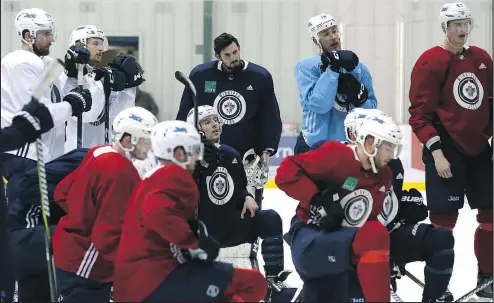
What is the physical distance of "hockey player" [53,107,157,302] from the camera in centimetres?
311

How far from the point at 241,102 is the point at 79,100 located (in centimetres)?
85

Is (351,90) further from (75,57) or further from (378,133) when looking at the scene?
(75,57)

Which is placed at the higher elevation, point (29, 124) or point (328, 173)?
point (29, 124)

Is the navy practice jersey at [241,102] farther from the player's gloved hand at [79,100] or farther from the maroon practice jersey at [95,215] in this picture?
the maroon practice jersey at [95,215]

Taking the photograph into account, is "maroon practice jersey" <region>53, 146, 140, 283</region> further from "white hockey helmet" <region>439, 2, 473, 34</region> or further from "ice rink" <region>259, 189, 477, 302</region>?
"white hockey helmet" <region>439, 2, 473, 34</region>

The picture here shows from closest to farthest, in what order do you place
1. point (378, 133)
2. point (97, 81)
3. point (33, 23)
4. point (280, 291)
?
1. point (378, 133)
2. point (280, 291)
3. point (33, 23)
4. point (97, 81)

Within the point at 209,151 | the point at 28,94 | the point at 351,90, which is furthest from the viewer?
the point at 351,90

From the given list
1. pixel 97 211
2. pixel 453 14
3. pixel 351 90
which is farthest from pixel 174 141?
pixel 453 14

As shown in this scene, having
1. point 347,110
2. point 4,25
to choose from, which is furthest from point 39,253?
point 4,25

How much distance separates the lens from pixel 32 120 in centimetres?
313

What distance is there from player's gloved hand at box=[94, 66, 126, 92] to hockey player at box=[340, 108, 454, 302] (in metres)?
1.04

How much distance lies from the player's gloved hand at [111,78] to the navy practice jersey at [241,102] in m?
0.36

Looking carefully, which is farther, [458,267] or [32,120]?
[458,267]

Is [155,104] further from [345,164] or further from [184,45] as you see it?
[345,164]
